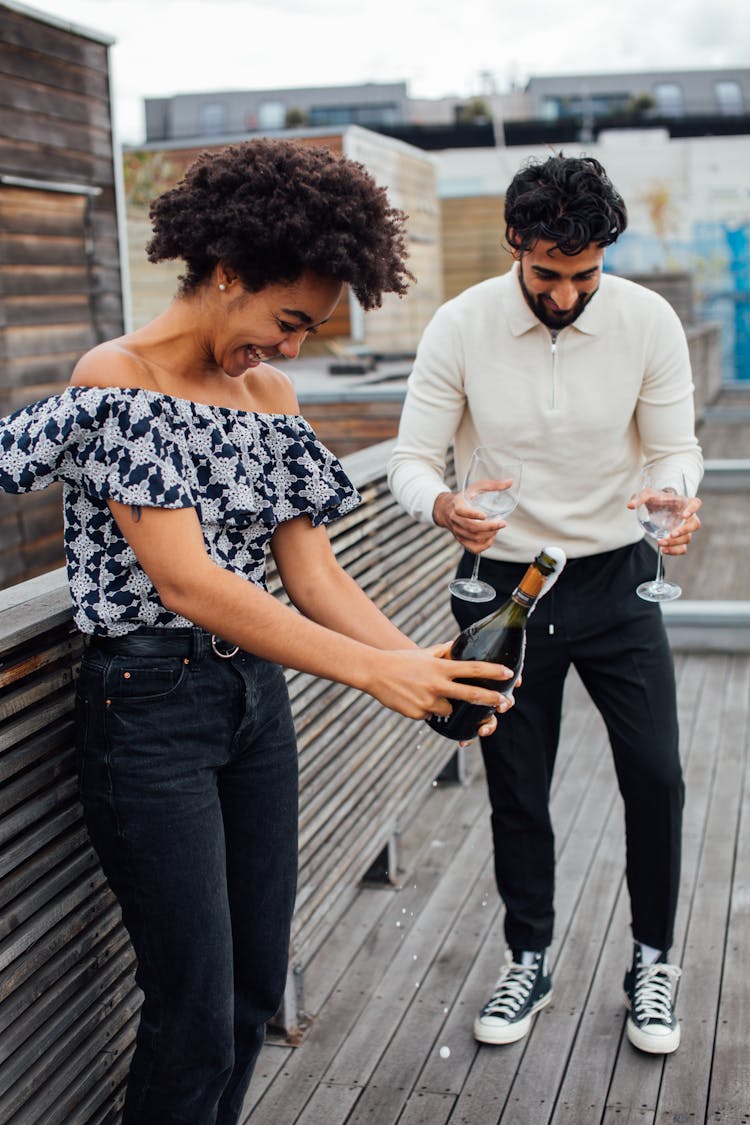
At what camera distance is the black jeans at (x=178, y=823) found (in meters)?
1.69

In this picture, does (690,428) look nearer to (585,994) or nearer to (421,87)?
(585,994)

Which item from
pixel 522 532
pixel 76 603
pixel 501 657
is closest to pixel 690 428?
pixel 522 532

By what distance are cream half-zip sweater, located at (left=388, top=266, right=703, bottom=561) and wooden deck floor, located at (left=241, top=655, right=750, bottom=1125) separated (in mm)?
1095

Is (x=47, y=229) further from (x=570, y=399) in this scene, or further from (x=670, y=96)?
(x=670, y=96)

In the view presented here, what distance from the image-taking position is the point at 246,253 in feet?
5.49

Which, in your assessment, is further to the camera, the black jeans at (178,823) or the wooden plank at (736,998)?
the wooden plank at (736,998)

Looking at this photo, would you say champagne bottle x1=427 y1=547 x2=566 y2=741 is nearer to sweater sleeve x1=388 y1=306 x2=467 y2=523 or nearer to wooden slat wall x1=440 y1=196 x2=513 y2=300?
sweater sleeve x1=388 y1=306 x2=467 y2=523

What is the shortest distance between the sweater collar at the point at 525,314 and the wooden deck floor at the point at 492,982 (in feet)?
5.06

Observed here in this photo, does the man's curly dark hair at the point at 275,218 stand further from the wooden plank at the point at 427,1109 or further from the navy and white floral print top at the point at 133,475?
the wooden plank at the point at 427,1109

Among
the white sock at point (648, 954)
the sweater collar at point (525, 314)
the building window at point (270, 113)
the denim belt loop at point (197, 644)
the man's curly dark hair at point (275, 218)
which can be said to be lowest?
the white sock at point (648, 954)

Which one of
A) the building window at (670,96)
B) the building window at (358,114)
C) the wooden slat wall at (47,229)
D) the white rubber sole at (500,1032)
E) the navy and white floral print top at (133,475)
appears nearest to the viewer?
the navy and white floral print top at (133,475)

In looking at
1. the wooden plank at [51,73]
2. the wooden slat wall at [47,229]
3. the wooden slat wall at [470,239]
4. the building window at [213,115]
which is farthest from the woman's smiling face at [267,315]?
the building window at [213,115]

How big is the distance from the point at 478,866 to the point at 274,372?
203 cm

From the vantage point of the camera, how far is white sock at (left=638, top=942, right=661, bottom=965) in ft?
8.88
